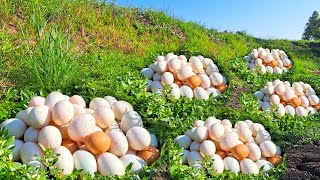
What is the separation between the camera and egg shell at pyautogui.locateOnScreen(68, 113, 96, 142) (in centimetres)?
375

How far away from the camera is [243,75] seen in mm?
9195

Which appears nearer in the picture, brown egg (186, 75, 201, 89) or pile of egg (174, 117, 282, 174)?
pile of egg (174, 117, 282, 174)

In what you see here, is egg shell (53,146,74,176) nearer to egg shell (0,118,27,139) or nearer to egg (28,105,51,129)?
egg (28,105,51,129)

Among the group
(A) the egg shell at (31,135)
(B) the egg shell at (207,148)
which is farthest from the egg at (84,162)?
(B) the egg shell at (207,148)

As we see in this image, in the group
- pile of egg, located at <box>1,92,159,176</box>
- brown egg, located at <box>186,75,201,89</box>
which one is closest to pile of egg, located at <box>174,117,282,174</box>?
pile of egg, located at <box>1,92,159,176</box>

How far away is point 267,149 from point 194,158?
0.83 m

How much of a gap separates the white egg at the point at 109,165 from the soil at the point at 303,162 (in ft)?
4.99

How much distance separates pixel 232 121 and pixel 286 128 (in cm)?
141

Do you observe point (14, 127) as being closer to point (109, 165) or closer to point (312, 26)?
point (109, 165)

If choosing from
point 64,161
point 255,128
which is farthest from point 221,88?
point 64,161

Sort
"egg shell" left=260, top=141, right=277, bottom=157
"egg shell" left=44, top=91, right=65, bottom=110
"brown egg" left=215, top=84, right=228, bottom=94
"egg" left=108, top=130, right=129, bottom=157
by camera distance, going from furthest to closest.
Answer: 1. "brown egg" left=215, top=84, right=228, bottom=94
2. "egg shell" left=260, top=141, right=277, bottom=157
3. "egg shell" left=44, top=91, right=65, bottom=110
4. "egg" left=108, top=130, right=129, bottom=157

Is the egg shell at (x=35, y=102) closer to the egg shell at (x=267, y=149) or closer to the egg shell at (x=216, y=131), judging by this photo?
the egg shell at (x=216, y=131)

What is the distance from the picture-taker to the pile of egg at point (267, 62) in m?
9.77

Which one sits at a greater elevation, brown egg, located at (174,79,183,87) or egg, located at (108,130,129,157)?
brown egg, located at (174,79,183,87)
